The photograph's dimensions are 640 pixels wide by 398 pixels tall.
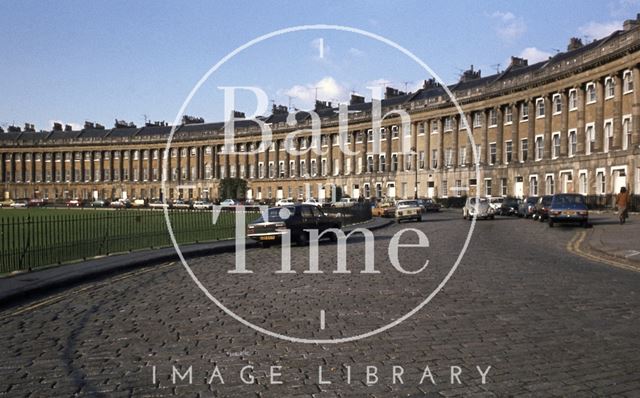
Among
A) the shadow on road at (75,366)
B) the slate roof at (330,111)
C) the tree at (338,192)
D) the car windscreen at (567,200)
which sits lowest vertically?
the shadow on road at (75,366)

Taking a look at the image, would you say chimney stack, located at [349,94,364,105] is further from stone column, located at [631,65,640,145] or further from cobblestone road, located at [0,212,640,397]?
cobblestone road, located at [0,212,640,397]

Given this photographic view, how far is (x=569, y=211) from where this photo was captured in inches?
1357

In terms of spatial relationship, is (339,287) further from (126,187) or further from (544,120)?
(126,187)

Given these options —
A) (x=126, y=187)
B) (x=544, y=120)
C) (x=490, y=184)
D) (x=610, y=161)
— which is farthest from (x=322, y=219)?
(x=126, y=187)

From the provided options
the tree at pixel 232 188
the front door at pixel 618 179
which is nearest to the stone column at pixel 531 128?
the front door at pixel 618 179

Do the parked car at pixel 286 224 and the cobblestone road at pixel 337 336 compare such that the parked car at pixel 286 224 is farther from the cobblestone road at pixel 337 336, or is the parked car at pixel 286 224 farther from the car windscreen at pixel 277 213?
the cobblestone road at pixel 337 336

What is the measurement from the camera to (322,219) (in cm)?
2759

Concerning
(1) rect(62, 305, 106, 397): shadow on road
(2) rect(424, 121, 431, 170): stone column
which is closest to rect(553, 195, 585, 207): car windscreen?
(1) rect(62, 305, 106, 397): shadow on road

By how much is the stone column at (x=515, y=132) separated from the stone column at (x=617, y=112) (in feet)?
56.6

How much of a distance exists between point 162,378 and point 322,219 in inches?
822

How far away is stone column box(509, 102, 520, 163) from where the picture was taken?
73625 millimetres

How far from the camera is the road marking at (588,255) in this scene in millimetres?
17209

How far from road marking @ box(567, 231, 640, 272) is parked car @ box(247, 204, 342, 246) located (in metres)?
9.85

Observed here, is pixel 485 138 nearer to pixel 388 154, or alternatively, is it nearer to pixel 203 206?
pixel 388 154
